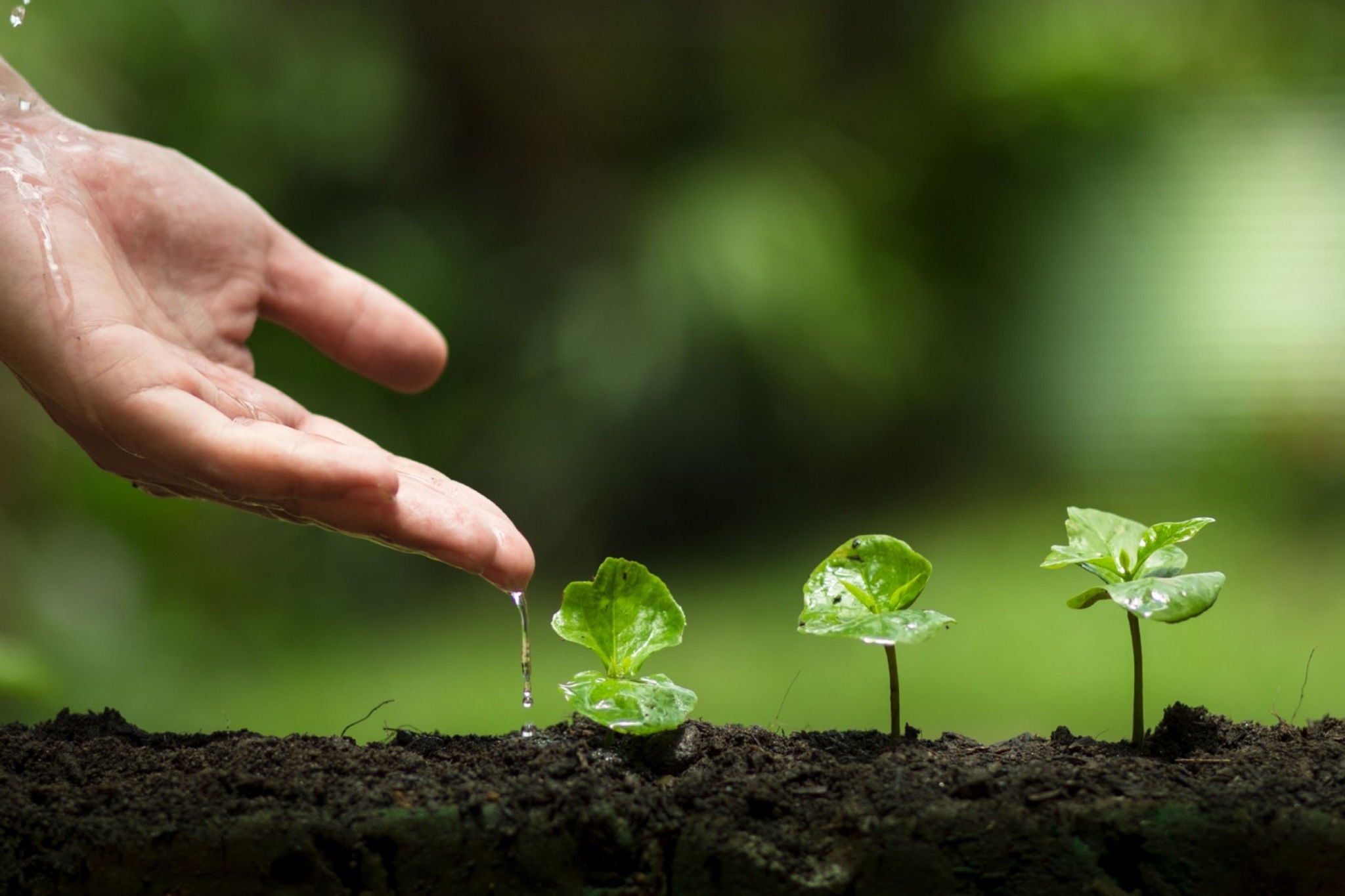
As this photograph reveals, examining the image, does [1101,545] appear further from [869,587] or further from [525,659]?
[525,659]

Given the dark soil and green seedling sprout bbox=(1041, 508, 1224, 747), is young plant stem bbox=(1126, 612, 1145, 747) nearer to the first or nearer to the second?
green seedling sprout bbox=(1041, 508, 1224, 747)

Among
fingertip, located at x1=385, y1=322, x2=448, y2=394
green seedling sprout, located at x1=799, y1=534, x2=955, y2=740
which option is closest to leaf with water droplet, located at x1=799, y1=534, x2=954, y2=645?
green seedling sprout, located at x1=799, y1=534, x2=955, y2=740

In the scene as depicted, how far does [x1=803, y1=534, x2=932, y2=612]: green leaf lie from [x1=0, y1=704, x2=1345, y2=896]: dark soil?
132 mm

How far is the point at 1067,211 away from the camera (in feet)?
9.45

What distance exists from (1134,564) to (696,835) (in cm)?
41

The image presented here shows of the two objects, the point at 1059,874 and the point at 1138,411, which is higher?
the point at 1138,411

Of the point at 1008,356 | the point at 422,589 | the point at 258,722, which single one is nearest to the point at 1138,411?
the point at 1008,356

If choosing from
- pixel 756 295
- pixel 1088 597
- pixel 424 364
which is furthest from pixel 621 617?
pixel 756 295

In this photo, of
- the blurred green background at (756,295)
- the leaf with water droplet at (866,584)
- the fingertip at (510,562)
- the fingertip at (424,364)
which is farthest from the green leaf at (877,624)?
the blurred green background at (756,295)

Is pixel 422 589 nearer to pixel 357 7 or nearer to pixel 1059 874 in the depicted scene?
pixel 357 7

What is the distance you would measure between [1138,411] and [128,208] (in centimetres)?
239

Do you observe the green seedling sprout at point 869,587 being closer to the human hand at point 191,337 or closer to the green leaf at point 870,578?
the green leaf at point 870,578

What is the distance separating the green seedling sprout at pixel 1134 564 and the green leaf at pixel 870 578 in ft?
0.33

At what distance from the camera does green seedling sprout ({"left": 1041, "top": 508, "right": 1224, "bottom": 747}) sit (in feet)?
2.43
